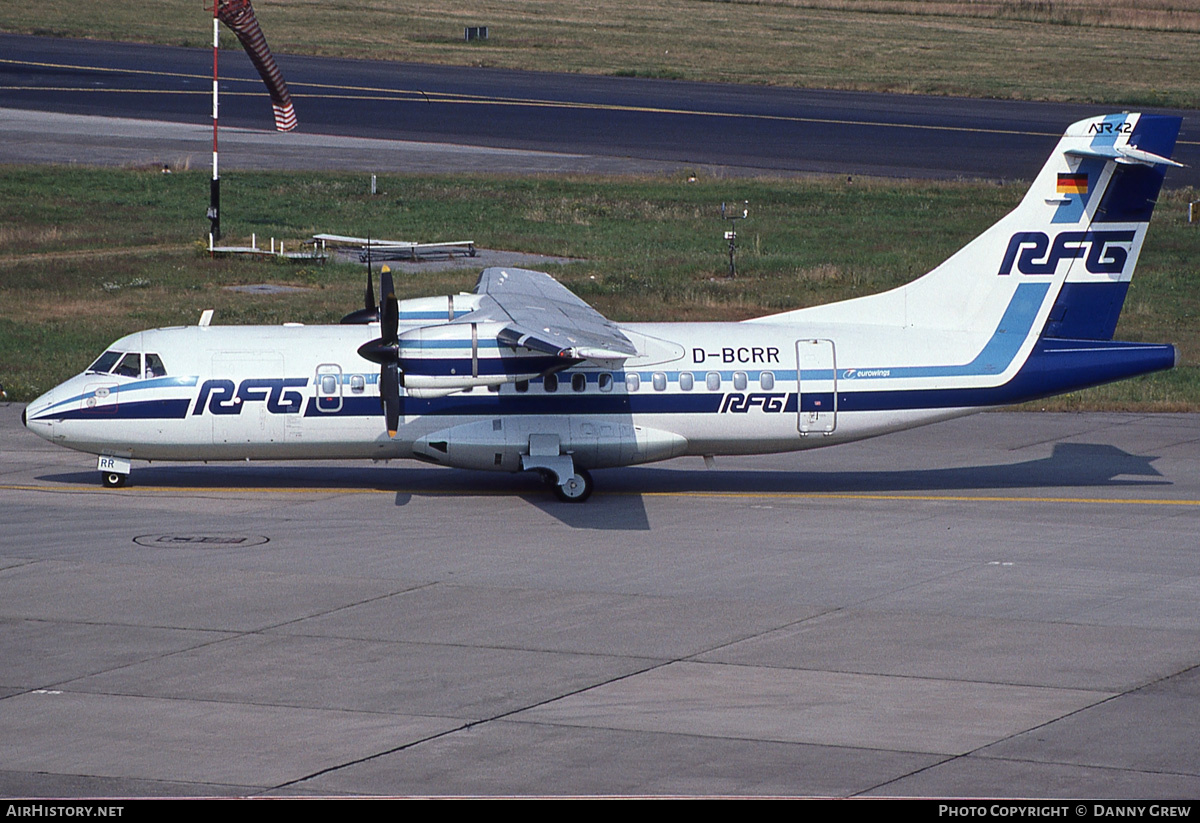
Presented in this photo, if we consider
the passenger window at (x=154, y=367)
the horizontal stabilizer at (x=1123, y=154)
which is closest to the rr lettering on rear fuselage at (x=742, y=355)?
the horizontal stabilizer at (x=1123, y=154)

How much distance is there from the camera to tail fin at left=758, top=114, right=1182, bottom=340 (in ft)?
90.4

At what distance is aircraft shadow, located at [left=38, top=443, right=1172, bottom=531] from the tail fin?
128 inches

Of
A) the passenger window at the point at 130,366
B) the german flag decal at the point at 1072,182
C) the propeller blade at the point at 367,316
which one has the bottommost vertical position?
the passenger window at the point at 130,366

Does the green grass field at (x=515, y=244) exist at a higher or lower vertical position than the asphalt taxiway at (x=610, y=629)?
higher

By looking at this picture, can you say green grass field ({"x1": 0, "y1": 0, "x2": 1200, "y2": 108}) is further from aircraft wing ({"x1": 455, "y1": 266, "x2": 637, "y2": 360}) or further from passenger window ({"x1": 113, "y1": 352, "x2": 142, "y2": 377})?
passenger window ({"x1": 113, "y1": 352, "x2": 142, "y2": 377})

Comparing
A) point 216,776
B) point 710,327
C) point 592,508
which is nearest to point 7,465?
point 592,508

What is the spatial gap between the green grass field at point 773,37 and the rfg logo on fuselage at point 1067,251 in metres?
59.7

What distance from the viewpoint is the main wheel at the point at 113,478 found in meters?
27.8

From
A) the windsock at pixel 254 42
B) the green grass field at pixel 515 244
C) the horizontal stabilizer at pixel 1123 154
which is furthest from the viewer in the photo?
the windsock at pixel 254 42

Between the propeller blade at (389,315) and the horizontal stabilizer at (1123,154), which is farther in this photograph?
the horizontal stabilizer at (1123,154)

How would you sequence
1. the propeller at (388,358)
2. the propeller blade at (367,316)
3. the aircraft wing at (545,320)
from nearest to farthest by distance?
the aircraft wing at (545,320), the propeller at (388,358), the propeller blade at (367,316)

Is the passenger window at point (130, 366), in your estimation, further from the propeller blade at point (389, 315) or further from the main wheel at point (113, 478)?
the propeller blade at point (389, 315)

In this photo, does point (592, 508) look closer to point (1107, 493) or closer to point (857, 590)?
point (857, 590)
